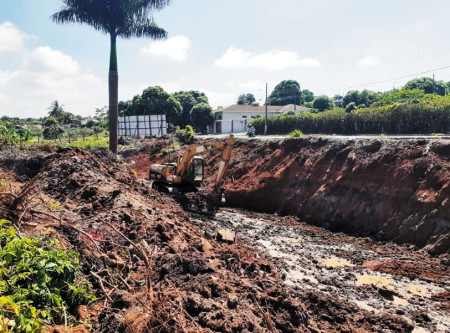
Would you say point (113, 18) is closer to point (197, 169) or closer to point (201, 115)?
point (197, 169)

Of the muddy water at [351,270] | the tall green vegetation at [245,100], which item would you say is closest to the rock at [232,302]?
the muddy water at [351,270]

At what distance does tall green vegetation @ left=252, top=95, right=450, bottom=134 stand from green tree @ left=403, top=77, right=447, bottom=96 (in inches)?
970

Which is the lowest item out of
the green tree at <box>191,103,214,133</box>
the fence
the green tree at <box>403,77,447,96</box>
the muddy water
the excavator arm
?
the muddy water

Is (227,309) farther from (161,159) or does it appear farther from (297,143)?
(161,159)

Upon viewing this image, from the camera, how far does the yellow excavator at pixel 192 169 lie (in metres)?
15.7

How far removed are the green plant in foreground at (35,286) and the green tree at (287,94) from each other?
76.0 m

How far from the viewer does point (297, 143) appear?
19.9 m

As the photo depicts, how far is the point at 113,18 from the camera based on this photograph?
70.5 feet

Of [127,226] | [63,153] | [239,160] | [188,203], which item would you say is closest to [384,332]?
[127,226]

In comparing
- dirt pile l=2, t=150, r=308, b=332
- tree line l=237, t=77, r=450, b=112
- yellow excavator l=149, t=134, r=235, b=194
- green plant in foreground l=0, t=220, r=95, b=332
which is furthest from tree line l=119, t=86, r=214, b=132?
green plant in foreground l=0, t=220, r=95, b=332

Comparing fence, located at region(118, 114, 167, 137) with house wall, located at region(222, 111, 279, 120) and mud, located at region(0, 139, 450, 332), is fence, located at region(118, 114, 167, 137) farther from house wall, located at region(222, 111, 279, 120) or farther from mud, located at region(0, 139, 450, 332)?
mud, located at region(0, 139, 450, 332)

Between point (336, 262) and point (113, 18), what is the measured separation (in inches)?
733

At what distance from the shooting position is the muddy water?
308 inches

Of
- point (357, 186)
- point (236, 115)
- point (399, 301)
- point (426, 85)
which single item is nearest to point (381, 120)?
point (357, 186)
